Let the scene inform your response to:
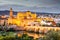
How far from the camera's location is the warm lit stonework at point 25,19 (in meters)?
3.94

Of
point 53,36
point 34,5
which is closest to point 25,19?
point 34,5

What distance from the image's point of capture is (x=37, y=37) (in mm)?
3904

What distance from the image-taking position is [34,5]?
4.01 m

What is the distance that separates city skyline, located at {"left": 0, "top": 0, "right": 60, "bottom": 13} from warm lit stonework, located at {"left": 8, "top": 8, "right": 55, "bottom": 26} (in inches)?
3.9

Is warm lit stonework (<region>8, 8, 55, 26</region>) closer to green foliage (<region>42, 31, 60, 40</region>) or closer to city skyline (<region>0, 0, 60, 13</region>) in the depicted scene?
city skyline (<region>0, 0, 60, 13</region>)

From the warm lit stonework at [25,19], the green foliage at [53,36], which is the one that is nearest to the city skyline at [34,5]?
the warm lit stonework at [25,19]

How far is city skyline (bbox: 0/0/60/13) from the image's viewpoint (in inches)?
155

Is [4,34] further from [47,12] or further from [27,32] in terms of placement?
[47,12]

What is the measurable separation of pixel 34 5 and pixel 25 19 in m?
0.33

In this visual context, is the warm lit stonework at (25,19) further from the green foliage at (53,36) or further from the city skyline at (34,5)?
the green foliage at (53,36)

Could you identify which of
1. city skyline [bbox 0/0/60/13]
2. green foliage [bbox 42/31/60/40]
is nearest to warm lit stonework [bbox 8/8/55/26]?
city skyline [bbox 0/0/60/13]

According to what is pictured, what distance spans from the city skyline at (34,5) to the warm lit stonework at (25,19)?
0.32ft

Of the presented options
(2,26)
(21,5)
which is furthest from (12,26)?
(21,5)

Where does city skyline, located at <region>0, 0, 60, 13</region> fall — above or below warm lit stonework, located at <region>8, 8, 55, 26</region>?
above
